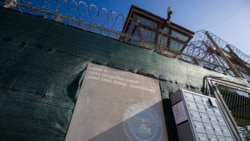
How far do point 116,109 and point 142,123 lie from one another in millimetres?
523

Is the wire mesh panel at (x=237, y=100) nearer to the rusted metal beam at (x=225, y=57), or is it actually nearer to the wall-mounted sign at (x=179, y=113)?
the rusted metal beam at (x=225, y=57)

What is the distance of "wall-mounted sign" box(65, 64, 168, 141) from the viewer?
2.26 metres

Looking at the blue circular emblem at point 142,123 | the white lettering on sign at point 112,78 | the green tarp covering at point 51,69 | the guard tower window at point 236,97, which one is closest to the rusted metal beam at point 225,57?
the guard tower window at point 236,97

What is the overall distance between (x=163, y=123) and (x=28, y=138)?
2158 millimetres

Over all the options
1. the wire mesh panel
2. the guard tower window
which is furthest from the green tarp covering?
the wire mesh panel

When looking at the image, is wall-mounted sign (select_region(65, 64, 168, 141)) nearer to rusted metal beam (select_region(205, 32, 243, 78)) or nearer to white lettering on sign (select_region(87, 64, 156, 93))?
A: white lettering on sign (select_region(87, 64, 156, 93))

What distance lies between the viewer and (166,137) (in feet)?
8.68

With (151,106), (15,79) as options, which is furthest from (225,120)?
(15,79)

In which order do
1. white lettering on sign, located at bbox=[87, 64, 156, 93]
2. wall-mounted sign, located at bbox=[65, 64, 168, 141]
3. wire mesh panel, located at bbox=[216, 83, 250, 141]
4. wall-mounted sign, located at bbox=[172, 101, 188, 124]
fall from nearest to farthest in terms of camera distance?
wall-mounted sign, located at bbox=[65, 64, 168, 141] < wall-mounted sign, located at bbox=[172, 101, 188, 124] < white lettering on sign, located at bbox=[87, 64, 156, 93] < wire mesh panel, located at bbox=[216, 83, 250, 141]

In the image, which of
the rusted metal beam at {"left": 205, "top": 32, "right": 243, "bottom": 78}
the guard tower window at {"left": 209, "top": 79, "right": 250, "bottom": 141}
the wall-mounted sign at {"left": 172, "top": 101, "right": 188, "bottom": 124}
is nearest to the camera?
the wall-mounted sign at {"left": 172, "top": 101, "right": 188, "bottom": 124}

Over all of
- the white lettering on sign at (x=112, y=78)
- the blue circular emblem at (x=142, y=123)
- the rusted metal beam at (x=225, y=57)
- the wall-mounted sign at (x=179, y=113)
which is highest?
the rusted metal beam at (x=225, y=57)

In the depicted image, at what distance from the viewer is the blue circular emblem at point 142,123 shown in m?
2.46

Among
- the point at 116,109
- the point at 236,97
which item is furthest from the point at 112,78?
the point at 236,97

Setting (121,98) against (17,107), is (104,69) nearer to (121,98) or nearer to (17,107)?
(121,98)
